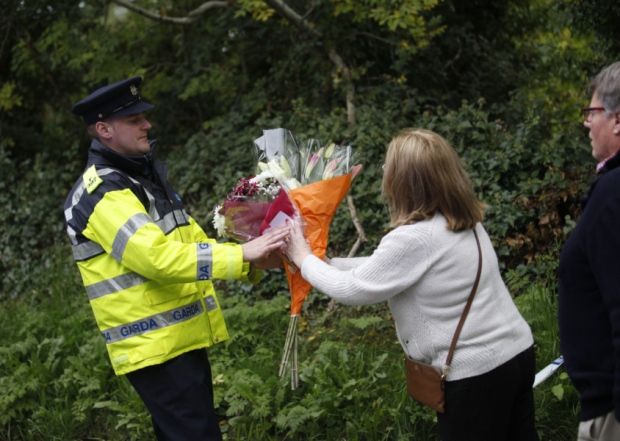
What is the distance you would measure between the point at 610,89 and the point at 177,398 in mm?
2235

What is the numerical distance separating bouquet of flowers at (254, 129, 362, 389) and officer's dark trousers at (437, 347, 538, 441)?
0.91 metres

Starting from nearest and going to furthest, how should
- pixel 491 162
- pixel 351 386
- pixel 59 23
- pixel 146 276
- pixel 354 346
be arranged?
1. pixel 146 276
2. pixel 351 386
3. pixel 354 346
4. pixel 491 162
5. pixel 59 23

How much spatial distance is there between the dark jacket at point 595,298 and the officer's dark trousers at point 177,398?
168cm

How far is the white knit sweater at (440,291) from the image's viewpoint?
8.49 feet

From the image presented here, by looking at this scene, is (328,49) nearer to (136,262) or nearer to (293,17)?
(293,17)

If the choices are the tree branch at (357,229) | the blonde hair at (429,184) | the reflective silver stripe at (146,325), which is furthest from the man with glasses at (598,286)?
the tree branch at (357,229)

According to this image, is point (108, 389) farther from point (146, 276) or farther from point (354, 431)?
point (146, 276)

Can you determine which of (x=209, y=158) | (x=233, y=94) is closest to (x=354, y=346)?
(x=209, y=158)

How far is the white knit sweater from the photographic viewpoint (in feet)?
8.49

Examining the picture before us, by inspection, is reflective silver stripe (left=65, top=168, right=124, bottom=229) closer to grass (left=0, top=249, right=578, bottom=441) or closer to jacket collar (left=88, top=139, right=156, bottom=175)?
jacket collar (left=88, top=139, right=156, bottom=175)

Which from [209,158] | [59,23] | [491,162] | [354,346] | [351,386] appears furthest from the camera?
[59,23]

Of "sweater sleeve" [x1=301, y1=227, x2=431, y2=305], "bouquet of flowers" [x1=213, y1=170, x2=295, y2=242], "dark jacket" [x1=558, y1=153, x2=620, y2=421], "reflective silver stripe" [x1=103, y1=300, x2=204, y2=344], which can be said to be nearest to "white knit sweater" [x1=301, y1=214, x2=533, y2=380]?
"sweater sleeve" [x1=301, y1=227, x2=431, y2=305]

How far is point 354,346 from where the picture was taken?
498 cm

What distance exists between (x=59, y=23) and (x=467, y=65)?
5.25m
